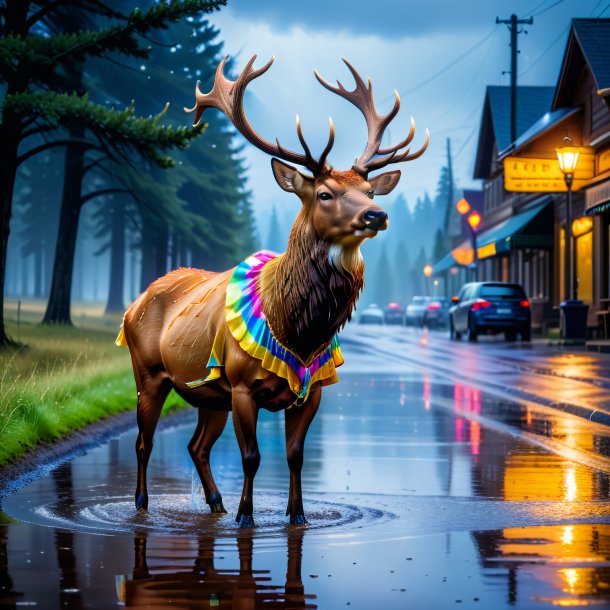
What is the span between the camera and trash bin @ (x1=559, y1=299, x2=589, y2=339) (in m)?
37.3

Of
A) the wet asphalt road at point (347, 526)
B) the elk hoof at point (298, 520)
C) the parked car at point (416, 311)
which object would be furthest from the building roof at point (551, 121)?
the elk hoof at point (298, 520)

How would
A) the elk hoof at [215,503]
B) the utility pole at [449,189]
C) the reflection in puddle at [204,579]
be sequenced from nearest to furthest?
the reflection in puddle at [204,579], the elk hoof at [215,503], the utility pole at [449,189]

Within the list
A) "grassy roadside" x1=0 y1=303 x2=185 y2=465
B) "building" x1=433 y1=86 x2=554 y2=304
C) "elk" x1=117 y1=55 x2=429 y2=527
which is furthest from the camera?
"building" x1=433 y1=86 x2=554 y2=304

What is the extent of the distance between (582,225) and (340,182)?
120ft

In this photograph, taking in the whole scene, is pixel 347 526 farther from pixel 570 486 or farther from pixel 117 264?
pixel 117 264

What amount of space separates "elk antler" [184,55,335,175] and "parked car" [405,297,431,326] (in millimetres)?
67586

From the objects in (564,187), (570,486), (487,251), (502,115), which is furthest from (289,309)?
(502,115)

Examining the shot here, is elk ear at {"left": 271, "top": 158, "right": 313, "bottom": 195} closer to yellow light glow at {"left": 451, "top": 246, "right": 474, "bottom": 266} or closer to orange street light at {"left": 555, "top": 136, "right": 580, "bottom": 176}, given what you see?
orange street light at {"left": 555, "top": 136, "right": 580, "bottom": 176}

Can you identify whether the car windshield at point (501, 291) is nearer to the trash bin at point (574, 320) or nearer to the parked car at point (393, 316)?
the trash bin at point (574, 320)

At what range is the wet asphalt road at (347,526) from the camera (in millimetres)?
6598

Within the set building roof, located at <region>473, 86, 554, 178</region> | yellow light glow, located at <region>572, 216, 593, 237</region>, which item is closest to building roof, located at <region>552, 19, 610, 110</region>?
yellow light glow, located at <region>572, 216, 593, 237</region>

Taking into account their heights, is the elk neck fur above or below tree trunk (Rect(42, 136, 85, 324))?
below

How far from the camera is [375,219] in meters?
8.36

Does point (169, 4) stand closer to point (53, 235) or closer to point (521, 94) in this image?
point (521, 94)
